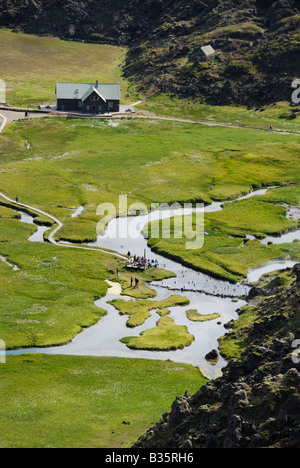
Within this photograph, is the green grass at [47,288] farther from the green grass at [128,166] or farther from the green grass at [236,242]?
the green grass at [128,166]

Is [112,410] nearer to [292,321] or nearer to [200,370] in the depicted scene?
[200,370]

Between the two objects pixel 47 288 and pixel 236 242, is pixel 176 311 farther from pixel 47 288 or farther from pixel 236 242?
pixel 236 242

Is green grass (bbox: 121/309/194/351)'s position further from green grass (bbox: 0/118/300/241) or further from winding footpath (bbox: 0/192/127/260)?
green grass (bbox: 0/118/300/241)

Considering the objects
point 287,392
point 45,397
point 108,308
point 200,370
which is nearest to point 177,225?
point 108,308

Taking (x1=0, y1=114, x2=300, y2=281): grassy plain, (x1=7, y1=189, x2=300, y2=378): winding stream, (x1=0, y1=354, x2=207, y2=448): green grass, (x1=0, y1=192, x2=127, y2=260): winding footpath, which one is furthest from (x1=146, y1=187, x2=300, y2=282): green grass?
(x1=0, y1=354, x2=207, y2=448): green grass

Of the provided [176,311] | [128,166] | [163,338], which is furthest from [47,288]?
[128,166]

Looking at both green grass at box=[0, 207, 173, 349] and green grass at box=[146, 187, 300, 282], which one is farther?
green grass at box=[146, 187, 300, 282]
